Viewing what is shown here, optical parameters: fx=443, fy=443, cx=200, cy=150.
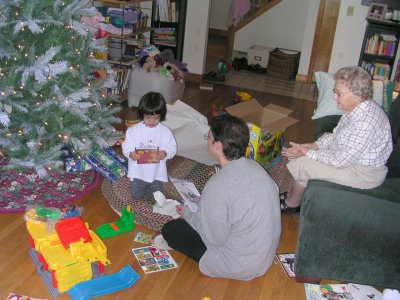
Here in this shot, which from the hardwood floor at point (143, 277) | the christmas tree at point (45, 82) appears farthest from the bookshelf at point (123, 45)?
the hardwood floor at point (143, 277)

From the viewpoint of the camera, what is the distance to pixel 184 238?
7.56 ft

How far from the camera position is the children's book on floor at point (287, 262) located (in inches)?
93.4

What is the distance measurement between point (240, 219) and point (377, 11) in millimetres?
4287

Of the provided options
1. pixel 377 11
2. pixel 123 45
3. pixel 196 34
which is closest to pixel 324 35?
pixel 377 11

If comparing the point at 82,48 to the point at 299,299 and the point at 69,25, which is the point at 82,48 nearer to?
the point at 69,25

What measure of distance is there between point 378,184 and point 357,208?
49cm

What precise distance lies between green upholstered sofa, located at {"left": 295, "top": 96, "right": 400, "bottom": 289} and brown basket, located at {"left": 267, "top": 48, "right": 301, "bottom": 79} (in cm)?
453

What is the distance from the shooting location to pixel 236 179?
1.97 m

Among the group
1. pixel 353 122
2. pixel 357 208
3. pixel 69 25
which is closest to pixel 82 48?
pixel 69 25

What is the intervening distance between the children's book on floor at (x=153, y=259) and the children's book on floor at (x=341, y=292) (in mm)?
715

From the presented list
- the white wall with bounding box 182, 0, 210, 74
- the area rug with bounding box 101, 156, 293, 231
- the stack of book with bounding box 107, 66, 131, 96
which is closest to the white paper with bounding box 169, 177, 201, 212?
the area rug with bounding box 101, 156, 293, 231

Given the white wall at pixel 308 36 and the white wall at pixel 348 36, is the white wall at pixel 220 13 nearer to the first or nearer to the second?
the white wall at pixel 308 36

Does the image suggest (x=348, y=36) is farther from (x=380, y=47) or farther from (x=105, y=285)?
(x=105, y=285)

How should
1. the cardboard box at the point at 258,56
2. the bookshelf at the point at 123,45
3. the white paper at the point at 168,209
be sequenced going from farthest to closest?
the cardboard box at the point at 258,56 < the bookshelf at the point at 123,45 < the white paper at the point at 168,209
